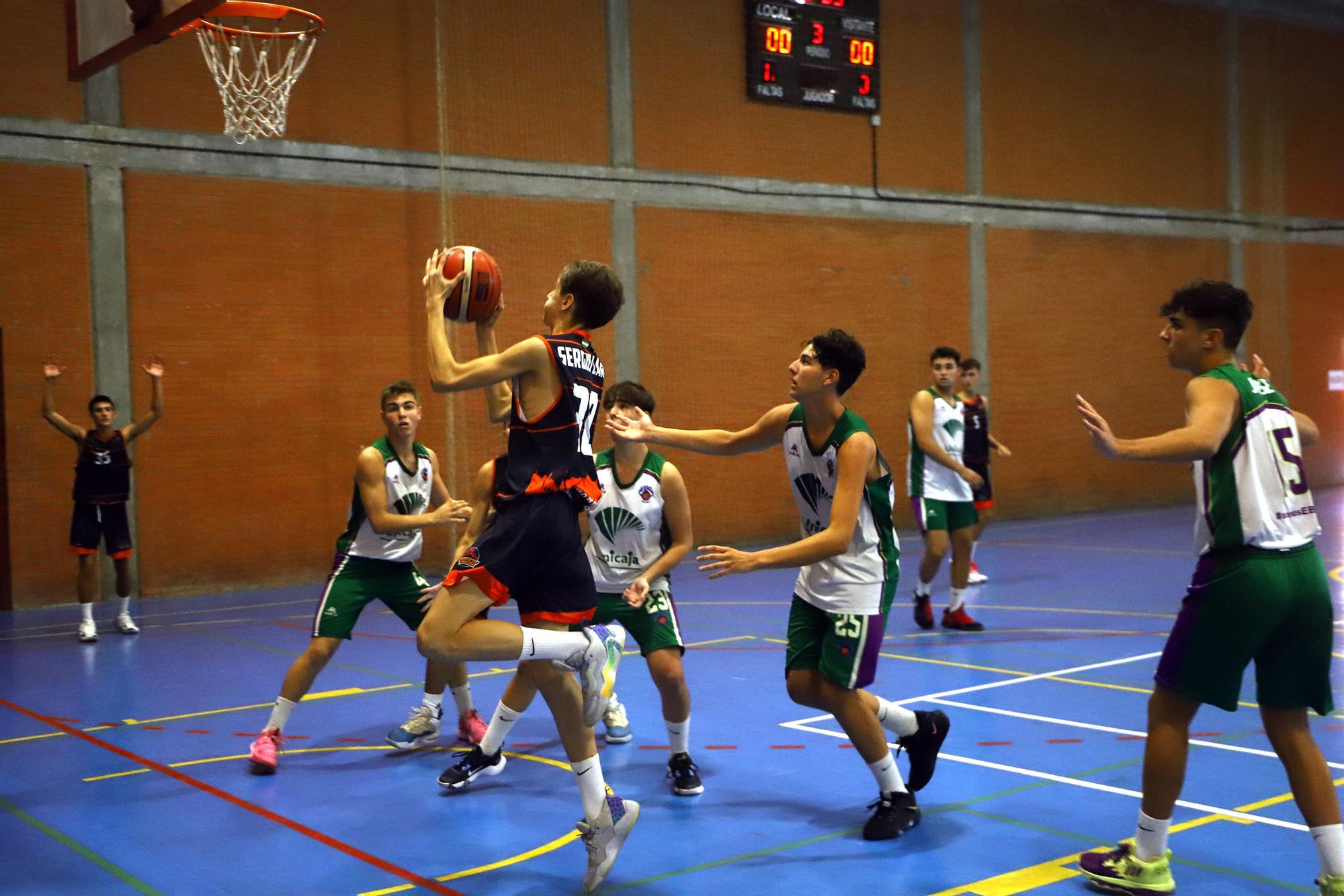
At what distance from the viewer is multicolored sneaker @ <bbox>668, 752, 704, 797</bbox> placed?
5.17m

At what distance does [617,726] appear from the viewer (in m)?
6.19

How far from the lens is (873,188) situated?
16.3 m

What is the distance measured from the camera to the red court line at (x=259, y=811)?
13.8 feet

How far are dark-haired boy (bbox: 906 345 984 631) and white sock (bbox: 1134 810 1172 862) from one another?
5.04 meters

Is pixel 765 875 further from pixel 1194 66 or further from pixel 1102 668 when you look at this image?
pixel 1194 66

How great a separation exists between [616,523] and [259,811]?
6.20 feet

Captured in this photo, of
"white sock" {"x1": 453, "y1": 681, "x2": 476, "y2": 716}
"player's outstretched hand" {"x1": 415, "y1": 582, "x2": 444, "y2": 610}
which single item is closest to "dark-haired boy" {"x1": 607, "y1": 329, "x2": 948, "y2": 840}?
"player's outstretched hand" {"x1": 415, "y1": 582, "x2": 444, "y2": 610}

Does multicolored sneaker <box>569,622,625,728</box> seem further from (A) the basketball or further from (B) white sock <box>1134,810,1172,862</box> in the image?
(B) white sock <box>1134,810,1172,862</box>

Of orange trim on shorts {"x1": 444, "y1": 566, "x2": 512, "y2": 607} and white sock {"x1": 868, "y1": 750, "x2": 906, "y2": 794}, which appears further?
white sock {"x1": 868, "y1": 750, "x2": 906, "y2": 794}

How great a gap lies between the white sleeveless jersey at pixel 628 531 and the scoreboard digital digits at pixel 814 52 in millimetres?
10424

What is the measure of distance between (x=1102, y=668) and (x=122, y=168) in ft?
30.7

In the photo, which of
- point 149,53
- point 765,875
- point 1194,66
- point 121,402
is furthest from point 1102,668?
point 1194,66

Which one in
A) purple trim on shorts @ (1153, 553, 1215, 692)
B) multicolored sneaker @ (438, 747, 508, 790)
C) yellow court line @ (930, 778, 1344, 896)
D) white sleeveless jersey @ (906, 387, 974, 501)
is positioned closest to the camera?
purple trim on shorts @ (1153, 553, 1215, 692)

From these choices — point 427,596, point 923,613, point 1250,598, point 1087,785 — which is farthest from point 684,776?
point 923,613
